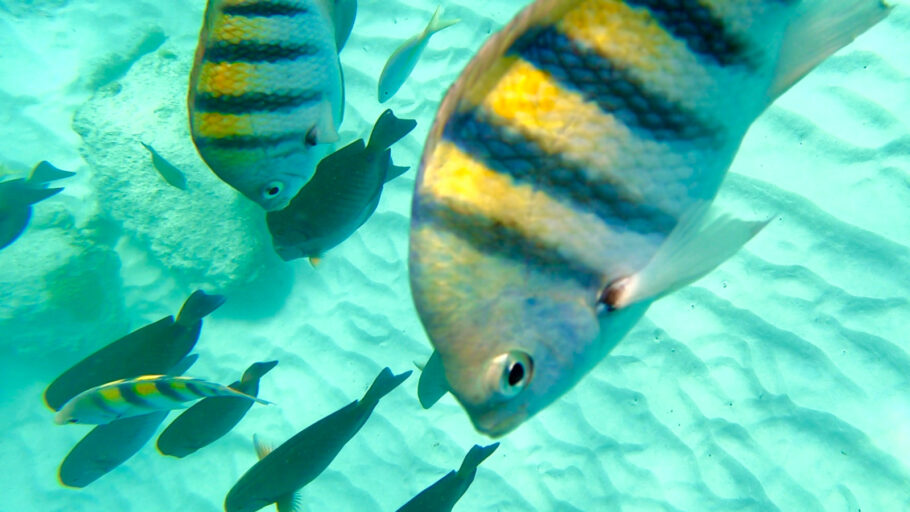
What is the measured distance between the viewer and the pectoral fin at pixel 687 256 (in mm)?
929

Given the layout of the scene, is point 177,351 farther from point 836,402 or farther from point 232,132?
point 836,402

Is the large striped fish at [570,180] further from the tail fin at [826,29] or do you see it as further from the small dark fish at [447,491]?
the small dark fish at [447,491]

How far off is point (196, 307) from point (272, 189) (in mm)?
1285

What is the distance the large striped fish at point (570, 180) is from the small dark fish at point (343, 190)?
4.94ft

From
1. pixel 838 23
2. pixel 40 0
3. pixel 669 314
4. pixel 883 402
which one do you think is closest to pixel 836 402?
pixel 883 402

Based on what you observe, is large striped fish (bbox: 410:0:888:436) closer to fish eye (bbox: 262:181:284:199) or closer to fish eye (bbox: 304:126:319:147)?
fish eye (bbox: 304:126:319:147)

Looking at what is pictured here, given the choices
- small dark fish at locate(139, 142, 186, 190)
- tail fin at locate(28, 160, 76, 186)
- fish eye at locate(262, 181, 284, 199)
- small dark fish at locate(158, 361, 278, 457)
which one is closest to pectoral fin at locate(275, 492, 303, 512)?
small dark fish at locate(158, 361, 278, 457)

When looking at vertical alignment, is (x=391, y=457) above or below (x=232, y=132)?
below

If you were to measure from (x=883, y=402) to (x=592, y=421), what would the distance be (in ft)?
6.49

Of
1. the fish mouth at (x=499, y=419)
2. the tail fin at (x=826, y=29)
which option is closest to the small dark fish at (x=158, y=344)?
the fish mouth at (x=499, y=419)

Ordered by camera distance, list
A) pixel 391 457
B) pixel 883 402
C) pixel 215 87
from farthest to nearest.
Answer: pixel 391 457 → pixel 883 402 → pixel 215 87

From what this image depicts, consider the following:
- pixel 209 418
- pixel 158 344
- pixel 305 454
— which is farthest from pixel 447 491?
pixel 158 344

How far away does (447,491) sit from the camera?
8.71ft

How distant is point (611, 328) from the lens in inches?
40.2
